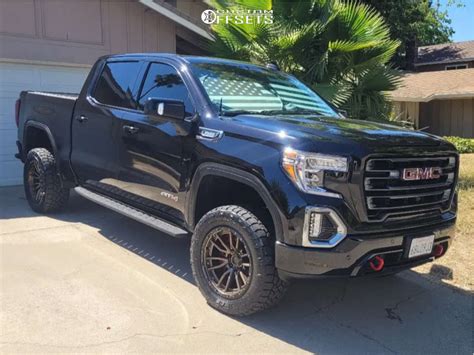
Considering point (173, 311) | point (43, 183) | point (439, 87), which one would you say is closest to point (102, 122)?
point (43, 183)

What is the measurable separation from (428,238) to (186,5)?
10.6 meters

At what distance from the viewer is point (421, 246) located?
3.83 meters

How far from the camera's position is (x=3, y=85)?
30.5 feet

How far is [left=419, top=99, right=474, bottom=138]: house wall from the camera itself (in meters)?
22.4

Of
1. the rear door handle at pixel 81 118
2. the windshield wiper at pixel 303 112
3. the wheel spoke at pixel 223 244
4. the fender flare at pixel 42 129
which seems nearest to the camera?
the wheel spoke at pixel 223 244

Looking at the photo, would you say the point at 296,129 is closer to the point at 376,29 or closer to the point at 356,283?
the point at 356,283

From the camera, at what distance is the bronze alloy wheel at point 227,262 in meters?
3.92

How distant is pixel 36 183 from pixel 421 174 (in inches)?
203

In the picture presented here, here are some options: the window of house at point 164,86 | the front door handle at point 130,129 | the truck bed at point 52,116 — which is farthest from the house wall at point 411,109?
the front door handle at point 130,129

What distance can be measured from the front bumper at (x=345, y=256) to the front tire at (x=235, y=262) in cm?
16

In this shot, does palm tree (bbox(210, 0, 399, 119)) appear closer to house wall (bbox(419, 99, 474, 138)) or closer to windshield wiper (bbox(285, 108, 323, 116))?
windshield wiper (bbox(285, 108, 323, 116))

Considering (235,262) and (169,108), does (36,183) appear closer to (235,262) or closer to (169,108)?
(169,108)

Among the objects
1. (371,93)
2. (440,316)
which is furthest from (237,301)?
(371,93)

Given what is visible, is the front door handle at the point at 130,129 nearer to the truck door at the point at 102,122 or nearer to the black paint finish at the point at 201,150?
the black paint finish at the point at 201,150
